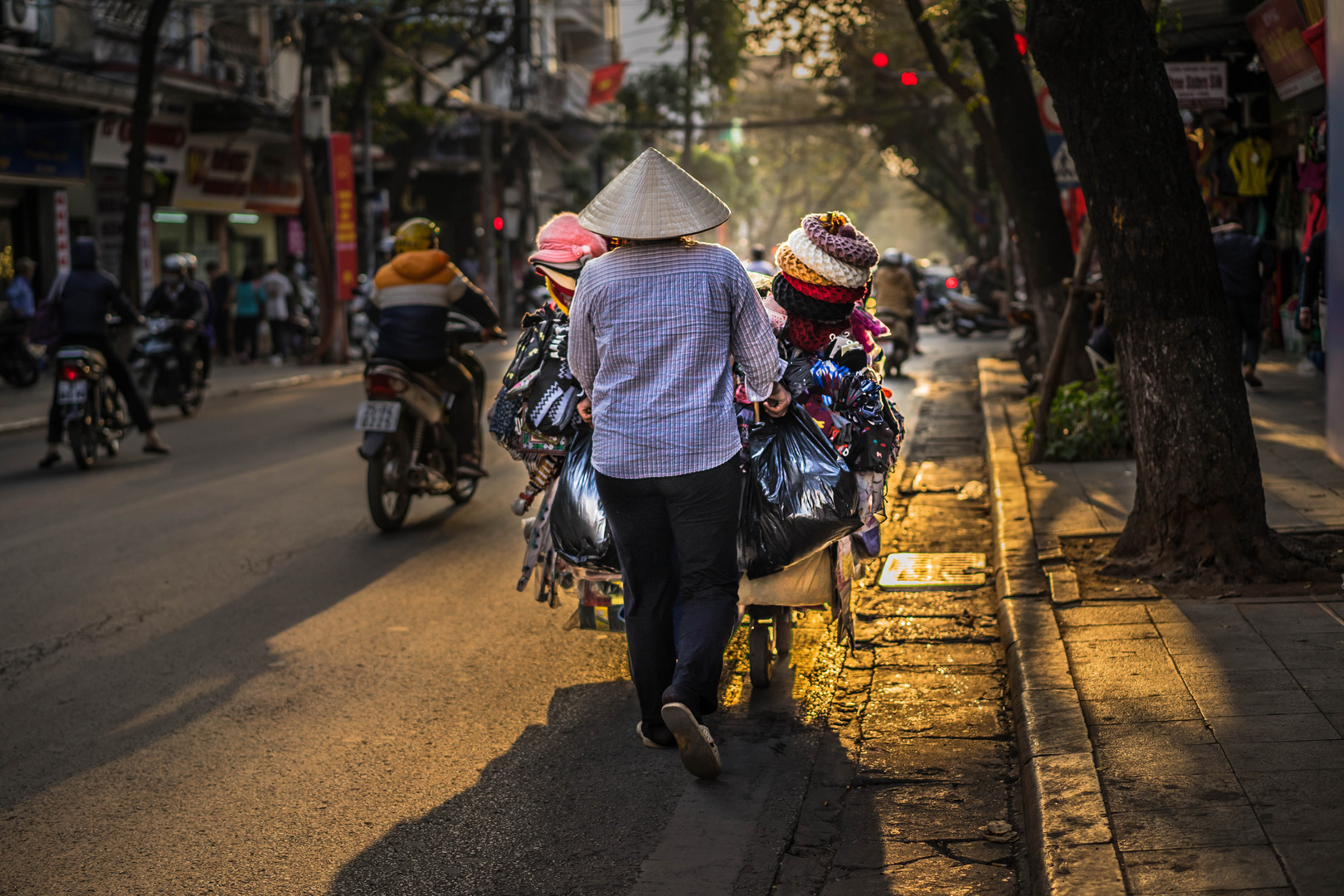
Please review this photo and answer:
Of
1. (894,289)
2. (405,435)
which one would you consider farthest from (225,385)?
(405,435)

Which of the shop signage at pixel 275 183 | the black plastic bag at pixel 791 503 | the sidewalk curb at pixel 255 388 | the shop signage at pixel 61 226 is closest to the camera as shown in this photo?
the black plastic bag at pixel 791 503

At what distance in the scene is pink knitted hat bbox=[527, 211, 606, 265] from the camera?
5.17 metres

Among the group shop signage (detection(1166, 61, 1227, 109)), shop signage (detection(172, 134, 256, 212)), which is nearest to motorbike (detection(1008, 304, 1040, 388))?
shop signage (detection(1166, 61, 1227, 109))

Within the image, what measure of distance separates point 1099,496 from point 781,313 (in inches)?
144

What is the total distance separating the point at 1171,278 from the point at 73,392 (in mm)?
8639

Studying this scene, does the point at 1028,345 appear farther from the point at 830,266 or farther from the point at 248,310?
the point at 248,310

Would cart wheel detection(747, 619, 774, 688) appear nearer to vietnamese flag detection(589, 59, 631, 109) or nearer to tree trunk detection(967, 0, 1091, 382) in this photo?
tree trunk detection(967, 0, 1091, 382)

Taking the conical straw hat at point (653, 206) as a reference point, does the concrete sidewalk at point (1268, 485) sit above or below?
below

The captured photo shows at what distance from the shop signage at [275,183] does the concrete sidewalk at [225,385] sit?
5128 millimetres

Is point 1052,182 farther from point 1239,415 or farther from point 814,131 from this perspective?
point 814,131

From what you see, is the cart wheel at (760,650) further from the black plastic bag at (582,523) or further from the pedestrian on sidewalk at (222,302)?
the pedestrian on sidewalk at (222,302)

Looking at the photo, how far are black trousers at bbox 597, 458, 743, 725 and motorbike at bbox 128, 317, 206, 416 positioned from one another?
12086 millimetres

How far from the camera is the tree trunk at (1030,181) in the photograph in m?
10.7

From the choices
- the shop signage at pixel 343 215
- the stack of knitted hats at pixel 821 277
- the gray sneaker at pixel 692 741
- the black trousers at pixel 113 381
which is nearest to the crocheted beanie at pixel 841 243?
→ the stack of knitted hats at pixel 821 277
